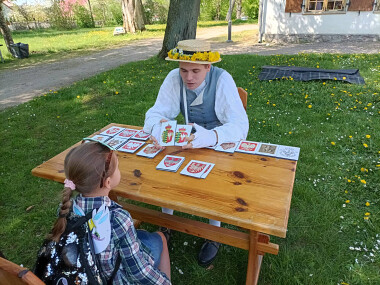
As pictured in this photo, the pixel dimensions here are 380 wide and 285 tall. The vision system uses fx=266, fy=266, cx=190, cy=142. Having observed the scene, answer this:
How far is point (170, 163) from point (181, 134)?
0.31 meters

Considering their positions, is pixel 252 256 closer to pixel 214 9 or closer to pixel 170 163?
pixel 170 163

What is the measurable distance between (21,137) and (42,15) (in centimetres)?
2785

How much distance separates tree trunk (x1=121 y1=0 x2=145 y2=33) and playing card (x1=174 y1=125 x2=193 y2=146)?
671 inches

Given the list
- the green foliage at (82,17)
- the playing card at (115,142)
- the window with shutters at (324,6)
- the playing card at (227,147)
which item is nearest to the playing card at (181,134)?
the playing card at (227,147)

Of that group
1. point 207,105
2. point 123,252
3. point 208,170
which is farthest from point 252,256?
point 207,105

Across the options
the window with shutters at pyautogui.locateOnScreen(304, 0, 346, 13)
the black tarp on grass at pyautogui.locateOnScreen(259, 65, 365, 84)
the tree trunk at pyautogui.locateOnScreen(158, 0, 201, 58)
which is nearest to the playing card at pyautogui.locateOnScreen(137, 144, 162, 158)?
the black tarp on grass at pyautogui.locateOnScreen(259, 65, 365, 84)

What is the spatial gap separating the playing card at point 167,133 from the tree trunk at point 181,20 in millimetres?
6531

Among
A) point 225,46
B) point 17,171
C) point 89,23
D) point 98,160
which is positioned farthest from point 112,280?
point 89,23

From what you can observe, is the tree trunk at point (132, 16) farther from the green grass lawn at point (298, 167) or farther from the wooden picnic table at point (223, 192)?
the wooden picnic table at point (223, 192)

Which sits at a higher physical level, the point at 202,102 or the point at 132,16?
the point at 132,16

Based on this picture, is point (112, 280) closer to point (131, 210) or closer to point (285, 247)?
point (131, 210)

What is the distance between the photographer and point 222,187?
5.41 ft

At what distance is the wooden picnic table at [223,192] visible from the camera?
1443 mm

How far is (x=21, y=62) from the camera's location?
10891 mm
